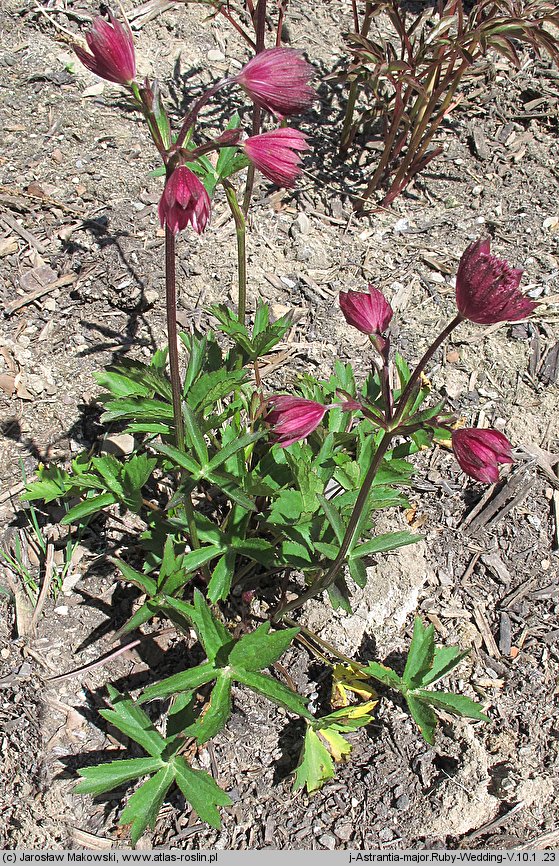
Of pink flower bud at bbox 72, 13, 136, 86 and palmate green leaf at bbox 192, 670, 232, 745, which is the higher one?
pink flower bud at bbox 72, 13, 136, 86

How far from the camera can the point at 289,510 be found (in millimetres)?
2350

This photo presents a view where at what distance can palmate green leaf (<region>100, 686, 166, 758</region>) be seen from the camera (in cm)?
214

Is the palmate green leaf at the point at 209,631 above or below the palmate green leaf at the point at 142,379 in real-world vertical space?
below

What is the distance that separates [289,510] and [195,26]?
317 centimetres

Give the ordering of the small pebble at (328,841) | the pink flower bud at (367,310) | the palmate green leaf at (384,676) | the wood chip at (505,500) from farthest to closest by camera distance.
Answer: the wood chip at (505,500) < the small pebble at (328,841) < the palmate green leaf at (384,676) < the pink flower bud at (367,310)

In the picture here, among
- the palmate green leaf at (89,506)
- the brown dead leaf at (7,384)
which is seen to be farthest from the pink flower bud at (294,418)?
the brown dead leaf at (7,384)

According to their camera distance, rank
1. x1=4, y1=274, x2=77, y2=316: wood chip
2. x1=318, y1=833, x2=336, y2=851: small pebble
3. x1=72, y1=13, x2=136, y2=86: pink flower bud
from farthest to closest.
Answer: x1=4, y1=274, x2=77, y2=316: wood chip
x1=318, y1=833, x2=336, y2=851: small pebble
x1=72, y1=13, x2=136, y2=86: pink flower bud

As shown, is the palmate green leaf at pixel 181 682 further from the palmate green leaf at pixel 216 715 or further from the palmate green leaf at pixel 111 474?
the palmate green leaf at pixel 111 474

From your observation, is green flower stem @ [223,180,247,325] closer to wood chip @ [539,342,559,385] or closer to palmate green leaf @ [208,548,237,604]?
palmate green leaf @ [208,548,237,604]

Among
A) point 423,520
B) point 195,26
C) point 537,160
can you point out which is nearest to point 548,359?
point 423,520

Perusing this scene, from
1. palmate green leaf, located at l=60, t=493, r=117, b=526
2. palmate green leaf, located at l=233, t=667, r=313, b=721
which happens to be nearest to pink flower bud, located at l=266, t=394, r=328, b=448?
palmate green leaf, located at l=233, t=667, r=313, b=721

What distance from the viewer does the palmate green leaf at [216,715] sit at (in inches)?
75.3

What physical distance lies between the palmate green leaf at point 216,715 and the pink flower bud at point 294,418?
664mm

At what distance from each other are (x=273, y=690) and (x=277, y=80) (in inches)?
56.4
